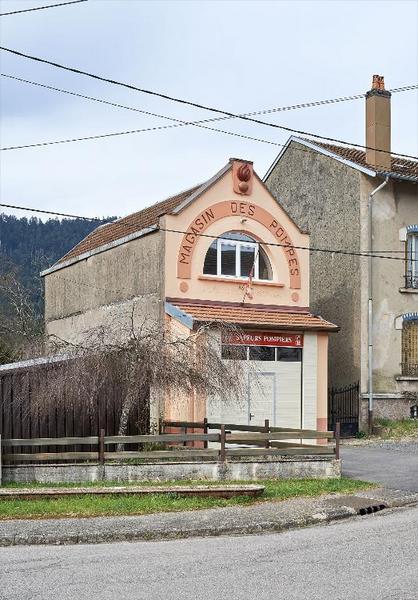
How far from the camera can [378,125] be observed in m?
29.3

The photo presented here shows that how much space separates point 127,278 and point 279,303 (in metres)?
4.63

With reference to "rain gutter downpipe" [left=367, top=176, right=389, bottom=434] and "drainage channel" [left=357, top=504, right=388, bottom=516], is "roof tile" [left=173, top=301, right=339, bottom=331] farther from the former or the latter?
"drainage channel" [left=357, top=504, right=388, bottom=516]

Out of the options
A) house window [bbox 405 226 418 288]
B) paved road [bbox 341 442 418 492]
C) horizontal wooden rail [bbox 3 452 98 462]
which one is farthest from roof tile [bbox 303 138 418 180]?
horizontal wooden rail [bbox 3 452 98 462]

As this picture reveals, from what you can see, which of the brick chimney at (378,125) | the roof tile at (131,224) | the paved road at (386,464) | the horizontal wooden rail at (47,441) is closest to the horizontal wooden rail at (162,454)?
the horizontal wooden rail at (47,441)

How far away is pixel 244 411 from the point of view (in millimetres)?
24203

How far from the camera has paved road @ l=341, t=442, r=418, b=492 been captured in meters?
17.3

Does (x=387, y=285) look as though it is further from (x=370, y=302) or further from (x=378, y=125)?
(x=378, y=125)

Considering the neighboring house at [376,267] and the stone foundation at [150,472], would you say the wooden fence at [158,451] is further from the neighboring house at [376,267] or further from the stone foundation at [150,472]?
the neighboring house at [376,267]

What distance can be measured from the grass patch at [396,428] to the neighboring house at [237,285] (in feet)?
11.3

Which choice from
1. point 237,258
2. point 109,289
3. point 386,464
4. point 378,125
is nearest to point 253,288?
point 237,258

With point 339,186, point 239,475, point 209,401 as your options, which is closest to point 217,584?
point 239,475

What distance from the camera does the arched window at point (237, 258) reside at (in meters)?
25.2

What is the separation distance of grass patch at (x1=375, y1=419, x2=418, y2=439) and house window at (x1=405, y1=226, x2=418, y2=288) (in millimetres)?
4678

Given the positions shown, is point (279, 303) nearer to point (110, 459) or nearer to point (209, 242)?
point (209, 242)
